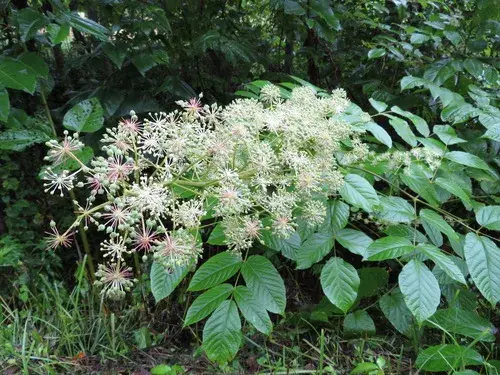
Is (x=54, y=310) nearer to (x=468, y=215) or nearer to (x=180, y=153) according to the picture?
(x=180, y=153)

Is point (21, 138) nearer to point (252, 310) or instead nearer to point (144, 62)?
point (144, 62)

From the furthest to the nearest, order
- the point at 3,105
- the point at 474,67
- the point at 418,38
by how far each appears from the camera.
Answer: the point at 418,38 → the point at 474,67 → the point at 3,105

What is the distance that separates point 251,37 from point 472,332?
2030mm

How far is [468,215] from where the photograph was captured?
2.27 m

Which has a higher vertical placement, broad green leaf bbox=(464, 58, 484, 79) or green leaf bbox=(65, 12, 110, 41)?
broad green leaf bbox=(464, 58, 484, 79)

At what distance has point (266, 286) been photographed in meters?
1.29

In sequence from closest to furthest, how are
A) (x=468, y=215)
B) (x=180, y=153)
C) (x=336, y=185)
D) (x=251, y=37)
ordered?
(x=180, y=153) < (x=336, y=185) < (x=468, y=215) < (x=251, y=37)

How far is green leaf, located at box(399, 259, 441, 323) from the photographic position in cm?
113

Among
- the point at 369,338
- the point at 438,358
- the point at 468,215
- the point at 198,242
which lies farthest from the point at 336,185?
the point at 468,215

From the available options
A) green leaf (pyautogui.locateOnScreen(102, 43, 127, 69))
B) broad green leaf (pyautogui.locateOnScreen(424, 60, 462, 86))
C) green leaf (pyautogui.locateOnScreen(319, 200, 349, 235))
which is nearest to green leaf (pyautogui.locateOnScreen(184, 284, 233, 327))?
green leaf (pyautogui.locateOnScreen(319, 200, 349, 235))

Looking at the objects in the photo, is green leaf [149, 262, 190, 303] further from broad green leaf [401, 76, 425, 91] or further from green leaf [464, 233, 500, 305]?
broad green leaf [401, 76, 425, 91]

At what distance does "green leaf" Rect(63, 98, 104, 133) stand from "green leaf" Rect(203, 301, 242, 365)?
35.2 inches

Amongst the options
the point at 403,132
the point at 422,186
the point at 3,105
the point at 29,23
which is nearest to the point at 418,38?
the point at 403,132

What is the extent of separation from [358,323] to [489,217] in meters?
0.77
